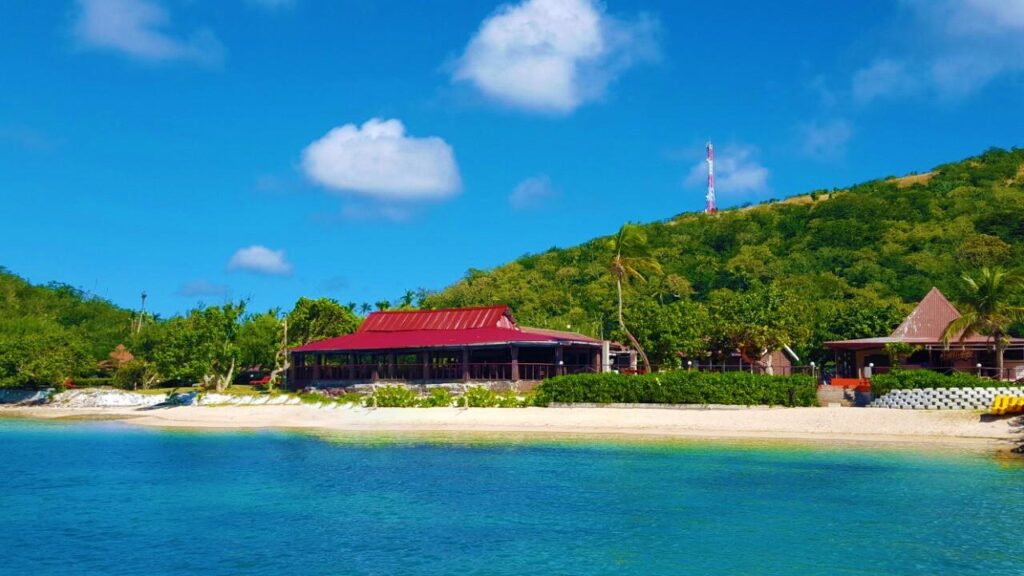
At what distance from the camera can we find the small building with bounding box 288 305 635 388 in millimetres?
44594

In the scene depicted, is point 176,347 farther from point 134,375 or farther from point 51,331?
point 51,331

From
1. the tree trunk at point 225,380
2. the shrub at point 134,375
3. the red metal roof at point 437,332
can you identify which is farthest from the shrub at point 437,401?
the shrub at point 134,375

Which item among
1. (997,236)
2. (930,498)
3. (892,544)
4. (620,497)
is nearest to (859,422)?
(930,498)

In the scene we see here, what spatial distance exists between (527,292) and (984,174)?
5430 centimetres

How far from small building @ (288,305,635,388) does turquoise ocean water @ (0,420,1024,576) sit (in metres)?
14.7

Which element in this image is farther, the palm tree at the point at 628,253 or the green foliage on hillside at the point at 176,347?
the green foliage on hillside at the point at 176,347

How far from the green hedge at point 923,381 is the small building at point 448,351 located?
47.6 feet

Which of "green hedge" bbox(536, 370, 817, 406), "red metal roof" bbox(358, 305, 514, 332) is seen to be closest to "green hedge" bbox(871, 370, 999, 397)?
"green hedge" bbox(536, 370, 817, 406)

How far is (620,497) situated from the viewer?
2081cm

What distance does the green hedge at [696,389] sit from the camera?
35469mm

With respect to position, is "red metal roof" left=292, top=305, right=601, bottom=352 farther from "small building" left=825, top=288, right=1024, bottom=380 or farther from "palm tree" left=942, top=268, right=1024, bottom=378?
"palm tree" left=942, top=268, right=1024, bottom=378

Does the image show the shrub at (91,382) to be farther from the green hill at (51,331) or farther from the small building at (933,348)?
the small building at (933,348)

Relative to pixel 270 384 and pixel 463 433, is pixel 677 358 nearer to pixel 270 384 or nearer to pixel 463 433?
pixel 463 433

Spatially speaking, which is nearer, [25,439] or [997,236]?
[25,439]
